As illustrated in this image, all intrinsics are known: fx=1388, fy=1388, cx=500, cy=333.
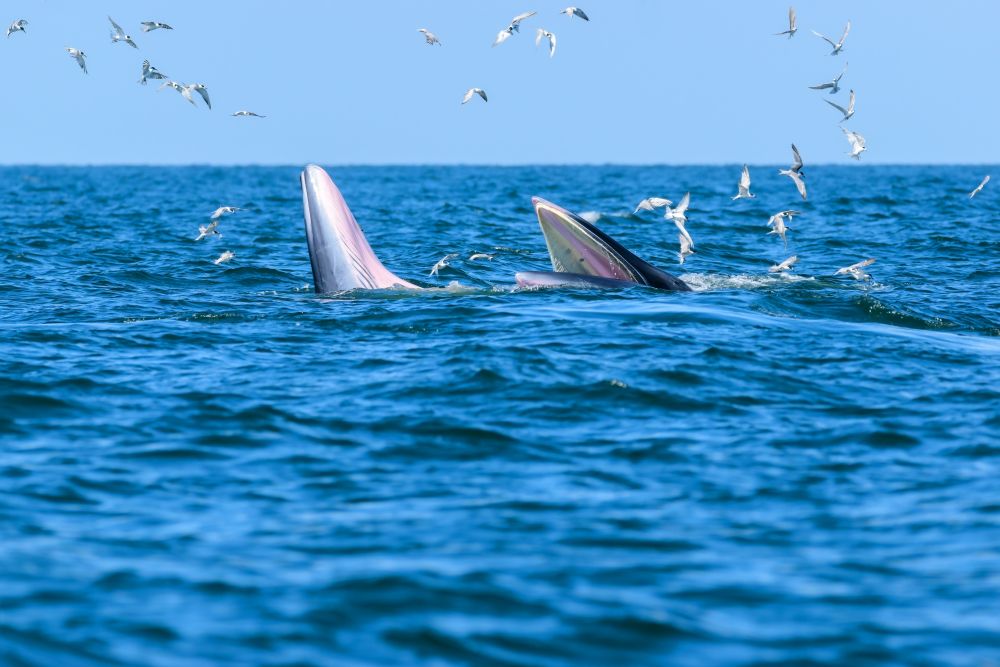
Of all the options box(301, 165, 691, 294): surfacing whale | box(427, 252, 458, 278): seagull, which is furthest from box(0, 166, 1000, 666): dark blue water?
box(427, 252, 458, 278): seagull

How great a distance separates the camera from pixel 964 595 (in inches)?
311

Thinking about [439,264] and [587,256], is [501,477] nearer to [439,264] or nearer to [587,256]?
[587,256]

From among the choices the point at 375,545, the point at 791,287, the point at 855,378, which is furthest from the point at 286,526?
the point at 791,287

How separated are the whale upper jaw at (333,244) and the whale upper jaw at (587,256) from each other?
2.19 metres

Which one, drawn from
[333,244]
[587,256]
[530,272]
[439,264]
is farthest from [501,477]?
[439,264]

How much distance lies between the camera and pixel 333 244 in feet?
58.9

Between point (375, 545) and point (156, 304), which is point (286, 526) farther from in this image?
point (156, 304)

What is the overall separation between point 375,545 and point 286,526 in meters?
0.72

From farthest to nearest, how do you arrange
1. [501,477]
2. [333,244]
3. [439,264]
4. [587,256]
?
[439,264], [587,256], [333,244], [501,477]

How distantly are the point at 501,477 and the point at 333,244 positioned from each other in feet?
27.3

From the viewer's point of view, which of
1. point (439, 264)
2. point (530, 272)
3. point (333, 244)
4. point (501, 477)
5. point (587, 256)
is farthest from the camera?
point (439, 264)

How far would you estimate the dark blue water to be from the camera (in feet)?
24.1
